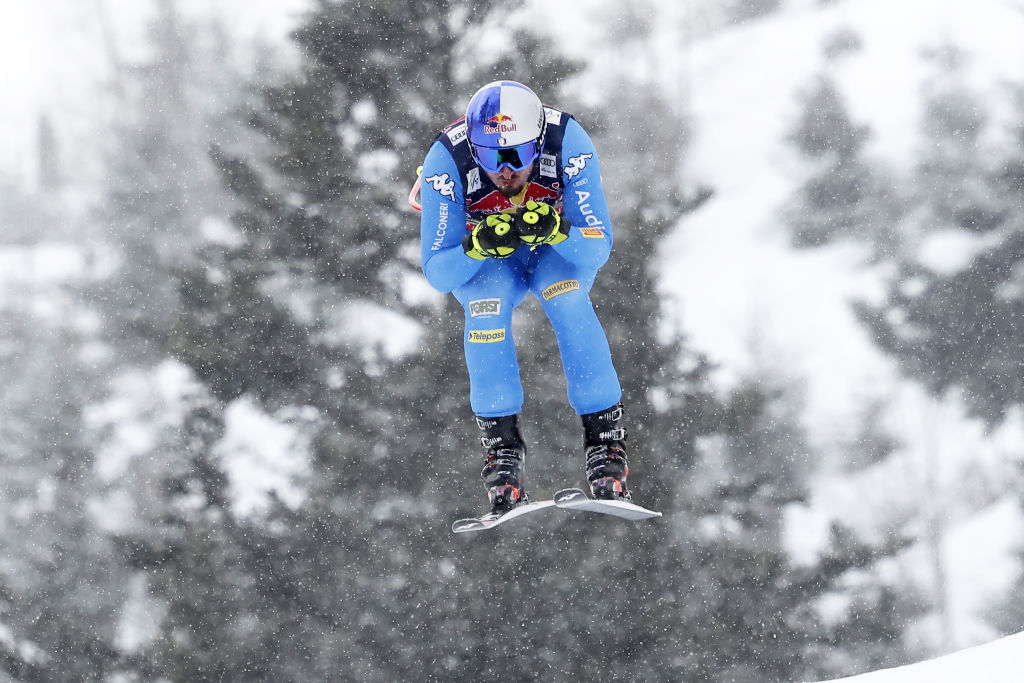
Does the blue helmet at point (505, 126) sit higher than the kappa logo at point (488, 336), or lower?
higher

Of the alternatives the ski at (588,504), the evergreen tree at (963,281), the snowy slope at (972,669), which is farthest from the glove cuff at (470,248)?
the evergreen tree at (963,281)

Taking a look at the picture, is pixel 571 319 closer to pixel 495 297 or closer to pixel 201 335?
pixel 495 297

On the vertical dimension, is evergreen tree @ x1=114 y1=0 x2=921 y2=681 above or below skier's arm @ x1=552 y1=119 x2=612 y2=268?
above

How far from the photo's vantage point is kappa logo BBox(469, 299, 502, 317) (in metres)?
4.29

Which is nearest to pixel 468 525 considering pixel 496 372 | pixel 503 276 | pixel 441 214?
pixel 496 372

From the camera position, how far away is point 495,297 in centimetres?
432

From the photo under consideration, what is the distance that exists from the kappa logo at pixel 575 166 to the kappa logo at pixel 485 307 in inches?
29.3

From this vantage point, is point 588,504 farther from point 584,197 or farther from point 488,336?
point 584,197

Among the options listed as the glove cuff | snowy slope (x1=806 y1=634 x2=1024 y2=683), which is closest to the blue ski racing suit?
the glove cuff

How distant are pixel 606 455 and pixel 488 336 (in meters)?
0.89

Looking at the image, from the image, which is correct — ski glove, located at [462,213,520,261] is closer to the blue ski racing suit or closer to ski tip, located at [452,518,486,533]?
the blue ski racing suit

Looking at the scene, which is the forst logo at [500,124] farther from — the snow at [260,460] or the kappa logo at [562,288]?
the snow at [260,460]

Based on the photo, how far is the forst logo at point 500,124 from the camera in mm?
3900

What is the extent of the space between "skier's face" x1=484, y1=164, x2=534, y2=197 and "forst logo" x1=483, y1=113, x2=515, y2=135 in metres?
0.20
